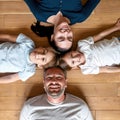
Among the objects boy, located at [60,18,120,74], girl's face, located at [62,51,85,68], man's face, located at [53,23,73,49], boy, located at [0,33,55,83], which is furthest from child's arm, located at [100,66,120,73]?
boy, located at [0,33,55,83]

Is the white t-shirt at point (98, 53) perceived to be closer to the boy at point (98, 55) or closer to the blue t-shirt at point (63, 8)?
the boy at point (98, 55)

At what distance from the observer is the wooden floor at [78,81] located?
1.48 meters

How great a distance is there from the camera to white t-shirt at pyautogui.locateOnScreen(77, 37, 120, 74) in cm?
139

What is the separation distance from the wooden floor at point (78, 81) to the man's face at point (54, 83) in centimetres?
16

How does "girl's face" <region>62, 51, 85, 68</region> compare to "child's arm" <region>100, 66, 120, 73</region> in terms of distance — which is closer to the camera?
"girl's face" <region>62, 51, 85, 68</region>

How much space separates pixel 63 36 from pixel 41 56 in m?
0.16

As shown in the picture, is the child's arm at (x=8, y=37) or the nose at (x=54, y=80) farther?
the child's arm at (x=8, y=37)

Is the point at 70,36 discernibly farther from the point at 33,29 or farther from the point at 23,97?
the point at 23,97

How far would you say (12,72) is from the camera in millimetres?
1470

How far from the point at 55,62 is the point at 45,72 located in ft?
0.26

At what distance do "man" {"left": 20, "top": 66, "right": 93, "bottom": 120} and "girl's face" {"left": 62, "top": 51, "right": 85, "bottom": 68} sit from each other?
0.22 ft

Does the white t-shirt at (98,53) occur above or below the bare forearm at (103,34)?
below

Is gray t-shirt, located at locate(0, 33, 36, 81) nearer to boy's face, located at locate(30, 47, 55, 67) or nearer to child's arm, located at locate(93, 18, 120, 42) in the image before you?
boy's face, located at locate(30, 47, 55, 67)

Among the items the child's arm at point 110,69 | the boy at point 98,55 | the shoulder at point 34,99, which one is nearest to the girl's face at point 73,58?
the boy at point 98,55
